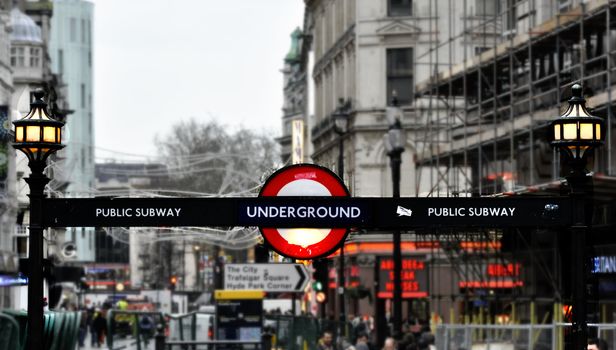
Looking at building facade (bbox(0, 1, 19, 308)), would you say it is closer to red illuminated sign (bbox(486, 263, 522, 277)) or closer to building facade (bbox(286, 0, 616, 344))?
building facade (bbox(286, 0, 616, 344))

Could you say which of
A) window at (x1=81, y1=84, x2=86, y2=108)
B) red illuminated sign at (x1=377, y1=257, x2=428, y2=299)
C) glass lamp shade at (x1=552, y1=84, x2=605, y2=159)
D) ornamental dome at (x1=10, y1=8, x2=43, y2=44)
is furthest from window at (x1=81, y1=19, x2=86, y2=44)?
glass lamp shade at (x1=552, y1=84, x2=605, y2=159)

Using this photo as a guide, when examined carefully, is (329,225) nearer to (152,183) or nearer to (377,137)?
(377,137)

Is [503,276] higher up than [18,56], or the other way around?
[18,56]

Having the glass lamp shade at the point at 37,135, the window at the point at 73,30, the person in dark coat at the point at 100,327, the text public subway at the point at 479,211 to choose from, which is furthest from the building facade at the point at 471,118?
the window at the point at 73,30

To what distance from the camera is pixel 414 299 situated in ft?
199

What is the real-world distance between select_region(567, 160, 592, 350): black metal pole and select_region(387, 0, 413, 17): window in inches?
2219

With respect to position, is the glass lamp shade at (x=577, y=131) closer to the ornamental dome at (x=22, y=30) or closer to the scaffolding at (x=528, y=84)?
the scaffolding at (x=528, y=84)

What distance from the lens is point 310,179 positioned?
1015cm

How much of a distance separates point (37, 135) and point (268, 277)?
1906 cm

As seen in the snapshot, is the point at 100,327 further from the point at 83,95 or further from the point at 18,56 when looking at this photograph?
the point at 83,95

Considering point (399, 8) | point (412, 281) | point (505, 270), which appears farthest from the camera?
point (399, 8)

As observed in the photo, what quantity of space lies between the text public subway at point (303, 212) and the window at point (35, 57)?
343 ft

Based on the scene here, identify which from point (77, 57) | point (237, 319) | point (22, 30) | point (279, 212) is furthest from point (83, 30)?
point (279, 212)

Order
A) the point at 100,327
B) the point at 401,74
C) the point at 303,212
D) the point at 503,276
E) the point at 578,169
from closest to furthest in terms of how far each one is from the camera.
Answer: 1. the point at 303,212
2. the point at 578,169
3. the point at 503,276
4. the point at 100,327
5. the point at 401,74
